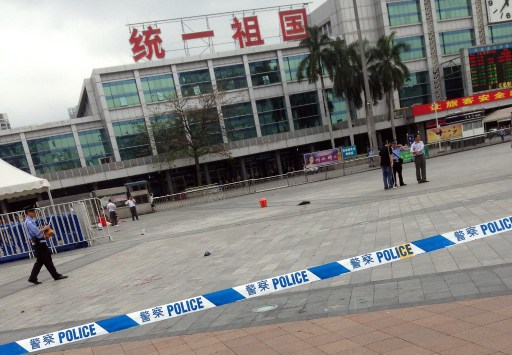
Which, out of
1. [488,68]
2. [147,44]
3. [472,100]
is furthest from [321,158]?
[488,68]

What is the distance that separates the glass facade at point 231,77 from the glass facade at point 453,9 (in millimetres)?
27525

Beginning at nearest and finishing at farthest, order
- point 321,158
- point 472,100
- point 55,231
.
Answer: point 55,231 < point 321,158 < point 472,100

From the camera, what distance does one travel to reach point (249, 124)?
4266 cm

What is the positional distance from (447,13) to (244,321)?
54.4 metres

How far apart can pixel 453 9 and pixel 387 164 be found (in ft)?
147

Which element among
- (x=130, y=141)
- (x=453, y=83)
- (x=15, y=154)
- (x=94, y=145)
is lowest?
(x=453, y=83)

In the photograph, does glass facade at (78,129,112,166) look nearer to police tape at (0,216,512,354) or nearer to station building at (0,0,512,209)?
station building at (0,0,512,209)

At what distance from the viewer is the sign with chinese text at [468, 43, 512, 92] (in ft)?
131

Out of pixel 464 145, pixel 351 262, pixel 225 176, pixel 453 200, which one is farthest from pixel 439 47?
pixel 351 262

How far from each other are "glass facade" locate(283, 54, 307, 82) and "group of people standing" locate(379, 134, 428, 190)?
31.9m

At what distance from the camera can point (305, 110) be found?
145ft

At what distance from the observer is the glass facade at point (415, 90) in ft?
151

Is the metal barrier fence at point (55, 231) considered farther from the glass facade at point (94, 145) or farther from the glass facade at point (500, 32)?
the glass facade at point (500, 32)

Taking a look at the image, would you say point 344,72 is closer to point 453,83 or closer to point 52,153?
point 453,83
